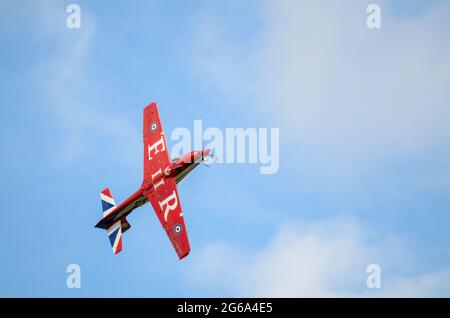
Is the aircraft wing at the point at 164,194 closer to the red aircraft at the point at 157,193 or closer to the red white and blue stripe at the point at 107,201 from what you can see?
the red aircraft at the point at 157,193

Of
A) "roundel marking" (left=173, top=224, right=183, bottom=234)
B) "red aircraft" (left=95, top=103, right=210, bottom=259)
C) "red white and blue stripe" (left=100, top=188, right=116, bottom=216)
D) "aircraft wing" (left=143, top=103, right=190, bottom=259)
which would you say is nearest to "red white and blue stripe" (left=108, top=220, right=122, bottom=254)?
"red aircraft" (left=95, top=103, right=210, bottom=259)

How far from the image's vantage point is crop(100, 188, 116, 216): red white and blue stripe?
61.4 metres

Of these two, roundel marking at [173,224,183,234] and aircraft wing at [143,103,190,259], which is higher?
aircraft wing at [143,103,190,259]

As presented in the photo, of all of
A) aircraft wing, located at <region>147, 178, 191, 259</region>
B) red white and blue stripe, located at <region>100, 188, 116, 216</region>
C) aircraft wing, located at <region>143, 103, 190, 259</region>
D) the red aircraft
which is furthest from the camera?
red white and blue stripe, located at <region>100, 188, 116, 216</region>

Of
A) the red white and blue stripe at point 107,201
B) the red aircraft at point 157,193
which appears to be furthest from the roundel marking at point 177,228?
the red white and blue stripe at point 107,201

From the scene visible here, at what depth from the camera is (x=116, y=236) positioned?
200ft

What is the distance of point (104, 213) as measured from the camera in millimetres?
61344

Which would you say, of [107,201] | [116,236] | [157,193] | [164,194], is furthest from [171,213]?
[107,201]

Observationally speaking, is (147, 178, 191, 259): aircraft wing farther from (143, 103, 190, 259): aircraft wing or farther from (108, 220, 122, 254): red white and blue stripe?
(108, 220, 122, 254): red white and blue stripe

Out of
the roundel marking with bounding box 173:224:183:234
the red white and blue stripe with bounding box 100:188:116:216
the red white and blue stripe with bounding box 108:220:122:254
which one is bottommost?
the red white and blue stripe with bounding box 108:220:122:254
